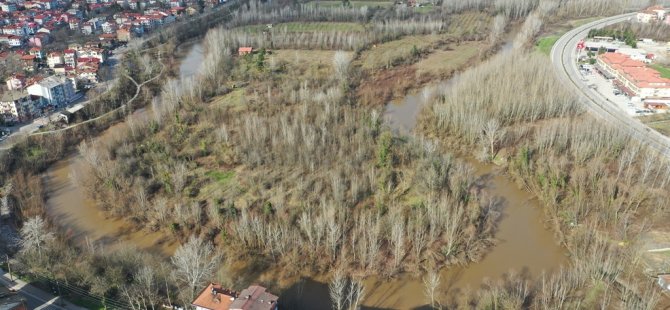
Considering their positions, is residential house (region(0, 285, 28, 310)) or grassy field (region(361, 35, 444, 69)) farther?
grassy field (region(361, 35, 444, 69))

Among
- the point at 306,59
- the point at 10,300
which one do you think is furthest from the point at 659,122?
the point at 10,300

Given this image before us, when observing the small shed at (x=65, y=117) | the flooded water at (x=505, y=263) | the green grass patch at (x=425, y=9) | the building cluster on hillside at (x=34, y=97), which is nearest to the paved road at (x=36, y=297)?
the flooded water at (x=505, y=263)

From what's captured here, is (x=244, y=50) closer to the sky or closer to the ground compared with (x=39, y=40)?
closer to the ground

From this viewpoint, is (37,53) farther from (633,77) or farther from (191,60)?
(633,77)

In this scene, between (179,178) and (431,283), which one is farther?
(179,178)

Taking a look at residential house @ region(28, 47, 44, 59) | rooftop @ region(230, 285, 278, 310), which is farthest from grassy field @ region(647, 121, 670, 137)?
residential house @ region(28, 47, 44, 59)

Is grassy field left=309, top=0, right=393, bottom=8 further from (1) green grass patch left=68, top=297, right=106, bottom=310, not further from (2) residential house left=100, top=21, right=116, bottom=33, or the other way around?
(1) green grass patch left=68, top=297, right=106, bottom=310
